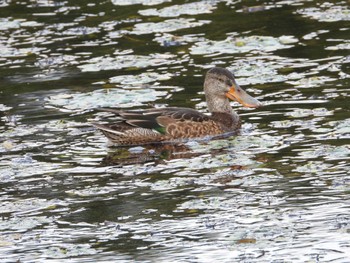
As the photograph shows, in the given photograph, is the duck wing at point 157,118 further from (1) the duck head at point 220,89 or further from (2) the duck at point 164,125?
(1) the duck head at point 220,89

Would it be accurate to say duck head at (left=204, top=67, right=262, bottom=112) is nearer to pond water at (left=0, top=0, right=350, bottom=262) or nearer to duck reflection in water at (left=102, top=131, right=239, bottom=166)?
pond water at (left=0, top=0, right=350, bottom=262)

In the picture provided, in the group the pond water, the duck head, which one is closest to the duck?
the pond water

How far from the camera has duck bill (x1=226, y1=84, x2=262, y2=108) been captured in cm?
1376

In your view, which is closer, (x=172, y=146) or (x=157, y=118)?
(x=172, y=146)

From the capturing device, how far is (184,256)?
8.95 meters

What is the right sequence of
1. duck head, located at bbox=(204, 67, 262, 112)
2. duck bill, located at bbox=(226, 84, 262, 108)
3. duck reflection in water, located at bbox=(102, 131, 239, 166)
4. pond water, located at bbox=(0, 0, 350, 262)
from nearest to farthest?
pond water, located at bbox=(0, 0, 350, 262) → duck reflection in water, located at bbox=(102, 131, 239, 166) → duck bill, located at bbox=(226, 84, 262, 108) → duck head, located at bbox=(204, 67, 262, 112)

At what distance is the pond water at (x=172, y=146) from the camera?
941 cm

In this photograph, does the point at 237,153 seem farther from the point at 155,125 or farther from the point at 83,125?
→ the point at 83,125

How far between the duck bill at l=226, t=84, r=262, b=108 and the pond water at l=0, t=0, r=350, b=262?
216 mm

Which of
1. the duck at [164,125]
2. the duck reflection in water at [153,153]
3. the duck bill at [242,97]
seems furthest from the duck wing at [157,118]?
the duck bill at [242,97]

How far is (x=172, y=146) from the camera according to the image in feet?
43.2

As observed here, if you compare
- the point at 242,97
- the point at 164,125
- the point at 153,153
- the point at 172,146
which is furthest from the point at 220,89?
the point at 153,153

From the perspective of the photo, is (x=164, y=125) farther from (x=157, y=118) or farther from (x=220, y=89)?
(x=220, y=89)

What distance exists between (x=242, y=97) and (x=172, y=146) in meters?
1.29
